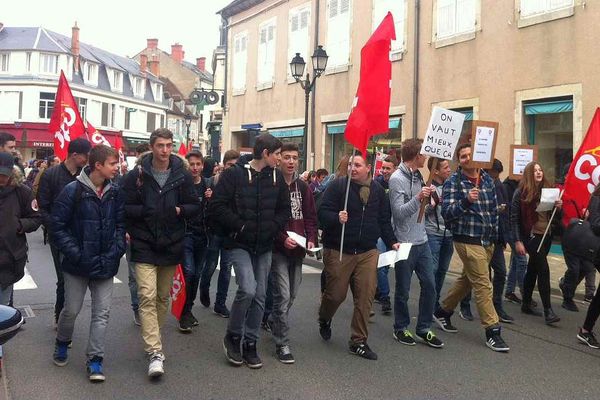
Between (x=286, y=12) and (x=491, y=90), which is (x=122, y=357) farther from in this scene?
(x=286, y=12)

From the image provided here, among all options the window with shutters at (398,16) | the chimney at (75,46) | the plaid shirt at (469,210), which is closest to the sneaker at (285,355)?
the plaid shirt at (469,210)

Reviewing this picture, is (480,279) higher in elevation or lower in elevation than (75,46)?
lower

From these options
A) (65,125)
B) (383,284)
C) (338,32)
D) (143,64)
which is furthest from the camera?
(143,64)

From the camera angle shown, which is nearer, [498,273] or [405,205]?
[405,205]

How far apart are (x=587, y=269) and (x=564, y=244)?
2.04m

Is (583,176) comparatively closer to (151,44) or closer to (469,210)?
(469,210)

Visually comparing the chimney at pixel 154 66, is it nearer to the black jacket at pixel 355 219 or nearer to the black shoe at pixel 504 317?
the black shoe at pixel 504 317

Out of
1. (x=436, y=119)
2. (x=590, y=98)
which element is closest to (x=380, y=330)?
(x=436, y=119)

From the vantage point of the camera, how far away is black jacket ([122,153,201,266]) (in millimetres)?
4527

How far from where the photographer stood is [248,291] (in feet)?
15.3

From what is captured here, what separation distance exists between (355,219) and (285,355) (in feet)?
4.23

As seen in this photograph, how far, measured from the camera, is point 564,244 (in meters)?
5.65

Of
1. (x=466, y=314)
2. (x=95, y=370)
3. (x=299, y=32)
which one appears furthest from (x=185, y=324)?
(x=299, y=32)

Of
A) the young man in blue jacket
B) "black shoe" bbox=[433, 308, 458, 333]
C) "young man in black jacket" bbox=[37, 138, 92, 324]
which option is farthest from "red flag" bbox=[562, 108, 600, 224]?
"young man in black jacket" bbox=[37, 138, 92, 324]
